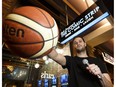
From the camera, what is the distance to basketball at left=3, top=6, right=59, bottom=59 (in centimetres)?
131

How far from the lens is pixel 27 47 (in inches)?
53.4

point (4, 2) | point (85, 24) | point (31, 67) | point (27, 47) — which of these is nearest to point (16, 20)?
point (27, 47)

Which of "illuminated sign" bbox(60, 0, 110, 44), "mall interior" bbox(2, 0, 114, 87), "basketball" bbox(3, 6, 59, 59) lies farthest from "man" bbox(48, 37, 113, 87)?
"mall interior" bbox(2, 0, 114, 87)

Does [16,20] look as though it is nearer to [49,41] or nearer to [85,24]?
[49,41]

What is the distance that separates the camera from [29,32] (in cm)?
133

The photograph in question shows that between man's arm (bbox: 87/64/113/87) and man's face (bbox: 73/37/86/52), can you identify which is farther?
man's face (bbox: 73/37/86/52)

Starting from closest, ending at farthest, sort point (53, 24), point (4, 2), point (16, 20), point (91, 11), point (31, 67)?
point (16, 20) → point (53, 24) → point (4, 2) → point (91, 11) → point (31, 67)

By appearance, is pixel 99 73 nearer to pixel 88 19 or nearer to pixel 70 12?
pixel 88 19

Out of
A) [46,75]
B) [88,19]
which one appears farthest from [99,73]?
[46,75]

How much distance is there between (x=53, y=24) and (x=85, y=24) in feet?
5.29

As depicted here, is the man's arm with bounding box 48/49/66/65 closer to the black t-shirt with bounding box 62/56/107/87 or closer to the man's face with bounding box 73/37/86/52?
the black t-shirt with bounding box 62/56/107/87

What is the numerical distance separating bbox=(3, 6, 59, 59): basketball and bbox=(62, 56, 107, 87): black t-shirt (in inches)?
21.4

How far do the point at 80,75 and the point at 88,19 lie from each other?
1.39 metres

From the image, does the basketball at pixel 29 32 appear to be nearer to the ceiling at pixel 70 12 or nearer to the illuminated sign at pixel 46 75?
the ceiling at pixel 70 12
